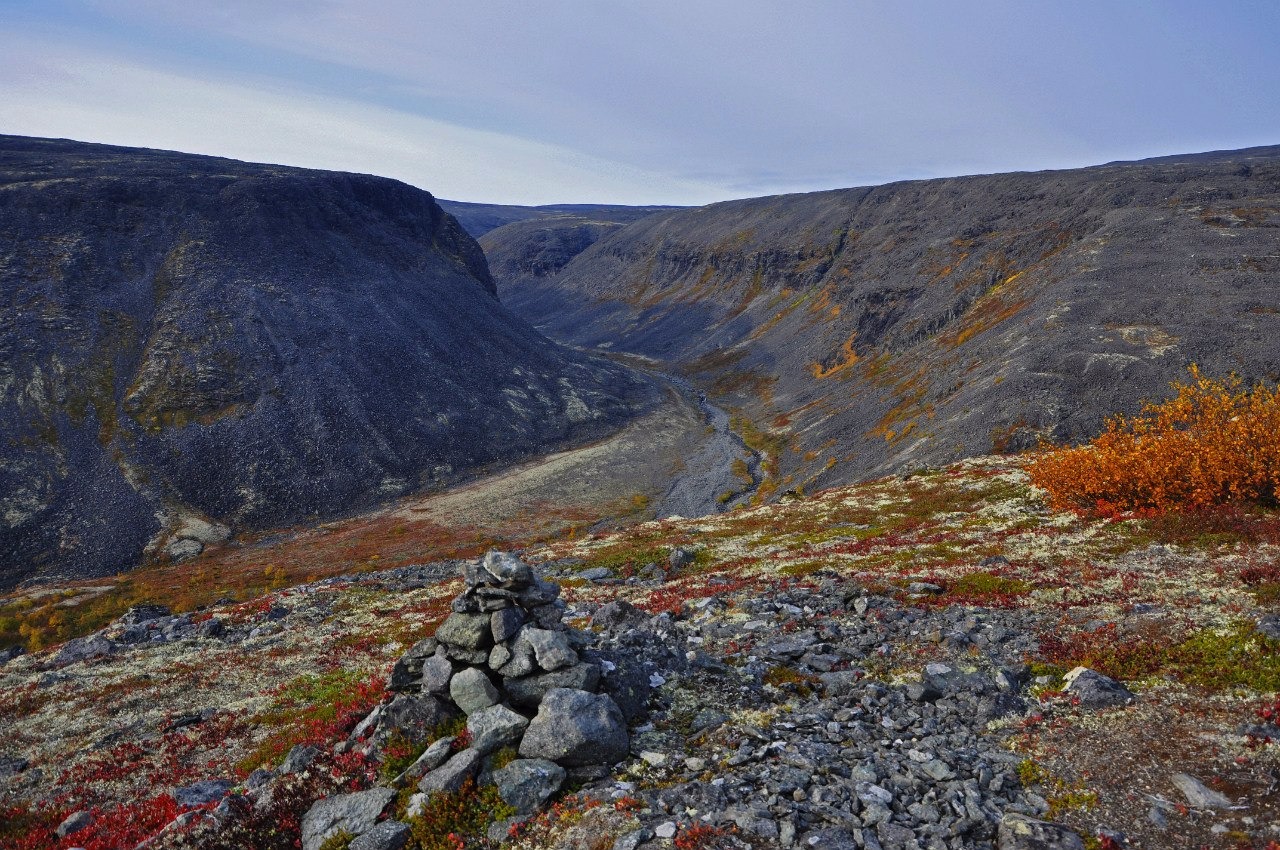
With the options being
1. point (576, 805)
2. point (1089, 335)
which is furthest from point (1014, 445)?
point (576, 805)

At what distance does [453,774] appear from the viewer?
1253 cm

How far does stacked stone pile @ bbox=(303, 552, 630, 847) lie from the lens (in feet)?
41.1

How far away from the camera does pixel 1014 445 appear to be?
56.1 metres

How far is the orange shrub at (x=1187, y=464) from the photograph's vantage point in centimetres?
2512

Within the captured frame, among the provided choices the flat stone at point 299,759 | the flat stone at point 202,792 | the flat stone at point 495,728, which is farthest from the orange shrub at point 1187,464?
the flat stone at point 202,792

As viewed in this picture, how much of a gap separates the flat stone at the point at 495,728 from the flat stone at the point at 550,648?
126cm

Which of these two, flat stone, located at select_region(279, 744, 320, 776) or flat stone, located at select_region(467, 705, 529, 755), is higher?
flat stone, located at select_region(467, 705, 529, 755)

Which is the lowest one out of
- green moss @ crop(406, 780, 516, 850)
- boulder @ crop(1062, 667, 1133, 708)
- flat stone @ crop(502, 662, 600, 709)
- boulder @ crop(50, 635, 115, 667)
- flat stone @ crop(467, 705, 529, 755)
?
boulder @ crop(50, 635, 115, 667)

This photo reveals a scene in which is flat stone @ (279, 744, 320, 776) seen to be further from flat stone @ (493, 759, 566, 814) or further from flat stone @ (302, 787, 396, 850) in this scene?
flat stone @ (493, 759, 566, 814)

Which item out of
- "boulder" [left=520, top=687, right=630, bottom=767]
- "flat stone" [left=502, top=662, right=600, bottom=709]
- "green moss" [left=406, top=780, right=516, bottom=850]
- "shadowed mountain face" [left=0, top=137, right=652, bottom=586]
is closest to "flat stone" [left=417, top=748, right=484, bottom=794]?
"green moss" [left=406, top=780, right=516, bottom=850]

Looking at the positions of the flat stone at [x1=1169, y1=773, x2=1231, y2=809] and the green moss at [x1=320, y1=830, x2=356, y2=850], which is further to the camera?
the green moss at [x1=320, y1=830, x2=356, y2=850]

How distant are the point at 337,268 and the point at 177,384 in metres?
34.2

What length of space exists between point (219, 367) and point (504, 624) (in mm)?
81655

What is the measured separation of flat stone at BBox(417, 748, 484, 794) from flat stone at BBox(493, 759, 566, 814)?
1.59ft
